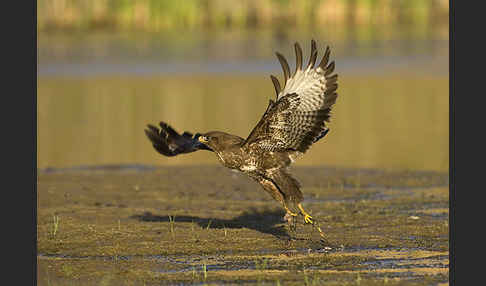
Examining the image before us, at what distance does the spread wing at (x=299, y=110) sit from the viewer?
8.13m

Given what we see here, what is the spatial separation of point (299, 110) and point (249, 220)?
2028mm

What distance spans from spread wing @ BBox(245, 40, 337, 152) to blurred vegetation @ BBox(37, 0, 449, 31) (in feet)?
94.4

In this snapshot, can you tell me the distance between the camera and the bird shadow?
938 cm

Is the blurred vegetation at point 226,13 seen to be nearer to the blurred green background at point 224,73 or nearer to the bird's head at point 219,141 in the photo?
the blurred green background at point 224,73

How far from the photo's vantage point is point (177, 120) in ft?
60.2

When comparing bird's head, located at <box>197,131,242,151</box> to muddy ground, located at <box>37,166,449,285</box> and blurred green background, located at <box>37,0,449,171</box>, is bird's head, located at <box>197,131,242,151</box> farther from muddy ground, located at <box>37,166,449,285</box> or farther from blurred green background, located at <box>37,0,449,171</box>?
blurred green background, located at <box>37,0,449,171</box>

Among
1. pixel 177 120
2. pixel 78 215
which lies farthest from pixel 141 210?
pixel 177 120

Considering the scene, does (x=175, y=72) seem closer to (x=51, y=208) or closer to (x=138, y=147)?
(x=138, y=147)

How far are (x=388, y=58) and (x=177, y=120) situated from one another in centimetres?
1265

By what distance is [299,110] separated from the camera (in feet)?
26.9

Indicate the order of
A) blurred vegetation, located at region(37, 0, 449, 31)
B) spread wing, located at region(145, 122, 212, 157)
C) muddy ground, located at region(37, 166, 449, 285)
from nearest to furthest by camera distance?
muddy ground, located at region(37, 166, 449, 285)
spread wing, located at region(145, 122, 212, 157)
blurred vegetation, located at region(37, 0, 449, 31)

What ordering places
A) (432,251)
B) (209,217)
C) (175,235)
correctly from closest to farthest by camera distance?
(432,251), (175,235), (209,217)

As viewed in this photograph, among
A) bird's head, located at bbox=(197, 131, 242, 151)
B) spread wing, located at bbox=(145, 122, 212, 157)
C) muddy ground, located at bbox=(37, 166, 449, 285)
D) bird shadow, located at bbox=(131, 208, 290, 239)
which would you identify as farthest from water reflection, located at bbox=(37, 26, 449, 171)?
bird's head, located at bbox=(197, 131, 242, 151)

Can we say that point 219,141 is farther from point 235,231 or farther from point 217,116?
point 217,116
